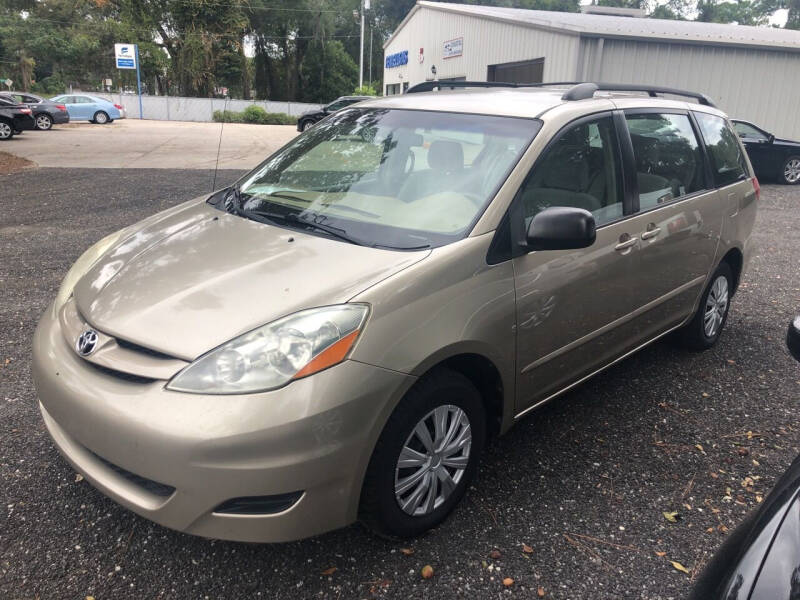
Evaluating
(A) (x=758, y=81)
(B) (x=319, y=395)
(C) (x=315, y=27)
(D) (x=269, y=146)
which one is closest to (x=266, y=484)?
(B) (x=319, y=395)

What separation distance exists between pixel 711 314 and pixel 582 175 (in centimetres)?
197

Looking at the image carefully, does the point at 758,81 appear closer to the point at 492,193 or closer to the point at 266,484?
the point at 492,193

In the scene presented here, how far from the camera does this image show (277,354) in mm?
2078

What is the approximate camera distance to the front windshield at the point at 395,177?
271 cm

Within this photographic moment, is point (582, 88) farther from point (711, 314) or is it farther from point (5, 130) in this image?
point (5, 130)

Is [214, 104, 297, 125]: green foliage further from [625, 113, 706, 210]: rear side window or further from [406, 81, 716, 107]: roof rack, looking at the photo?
[625, 113, 706, 210]: rear side window

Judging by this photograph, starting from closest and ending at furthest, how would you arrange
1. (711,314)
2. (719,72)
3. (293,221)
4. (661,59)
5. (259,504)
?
1. (259,504)
2. (293,221)
3. (711,314)
4. (661,59)
5. (719,72)

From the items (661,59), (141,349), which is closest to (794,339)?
(141,349)

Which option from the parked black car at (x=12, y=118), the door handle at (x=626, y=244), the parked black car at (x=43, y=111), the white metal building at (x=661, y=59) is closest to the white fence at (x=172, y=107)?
the parked black car at (x=43, y=111)

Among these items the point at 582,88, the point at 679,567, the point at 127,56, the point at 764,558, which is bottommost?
the point at 679,567

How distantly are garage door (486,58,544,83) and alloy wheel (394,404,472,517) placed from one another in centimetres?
1570

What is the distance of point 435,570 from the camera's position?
238 centimetres

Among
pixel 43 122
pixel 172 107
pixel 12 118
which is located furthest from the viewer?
pixel 172 107

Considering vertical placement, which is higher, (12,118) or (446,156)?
(446,156)
